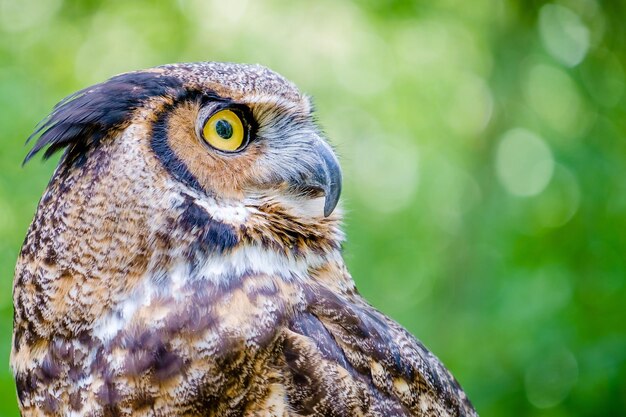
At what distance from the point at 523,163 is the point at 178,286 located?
3.24 metres

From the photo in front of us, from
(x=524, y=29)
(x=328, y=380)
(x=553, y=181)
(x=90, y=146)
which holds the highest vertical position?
(x=524, y=29)

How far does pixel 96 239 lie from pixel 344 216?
33.5 inches

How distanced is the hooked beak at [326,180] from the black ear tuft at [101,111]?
48cm

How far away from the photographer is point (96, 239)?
5.73ft

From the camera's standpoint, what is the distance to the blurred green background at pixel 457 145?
11.4ft

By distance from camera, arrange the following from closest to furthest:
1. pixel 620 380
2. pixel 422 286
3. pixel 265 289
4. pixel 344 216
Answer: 1. pixel 265 289
2. pixel 344 216
3. pixel 620 380
4. pixel 422 286

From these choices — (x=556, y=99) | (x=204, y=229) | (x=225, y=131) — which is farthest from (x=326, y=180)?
(x=556, y=99)

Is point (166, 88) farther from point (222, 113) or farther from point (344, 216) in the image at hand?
point (344, 216)

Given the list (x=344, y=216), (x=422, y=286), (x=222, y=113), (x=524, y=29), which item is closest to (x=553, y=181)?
(x=524, y=29)

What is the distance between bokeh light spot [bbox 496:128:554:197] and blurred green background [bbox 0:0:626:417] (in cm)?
1

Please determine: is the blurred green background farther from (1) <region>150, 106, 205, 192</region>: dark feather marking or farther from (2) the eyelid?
(1) <region>150, 106, 205, 192</region>: dark feather marking

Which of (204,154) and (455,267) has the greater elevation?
(455,267)

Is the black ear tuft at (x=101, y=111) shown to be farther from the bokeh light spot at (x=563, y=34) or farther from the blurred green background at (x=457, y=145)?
the bokeh light spot at (x=563, y=34)

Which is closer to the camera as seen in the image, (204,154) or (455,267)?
(204,154)
